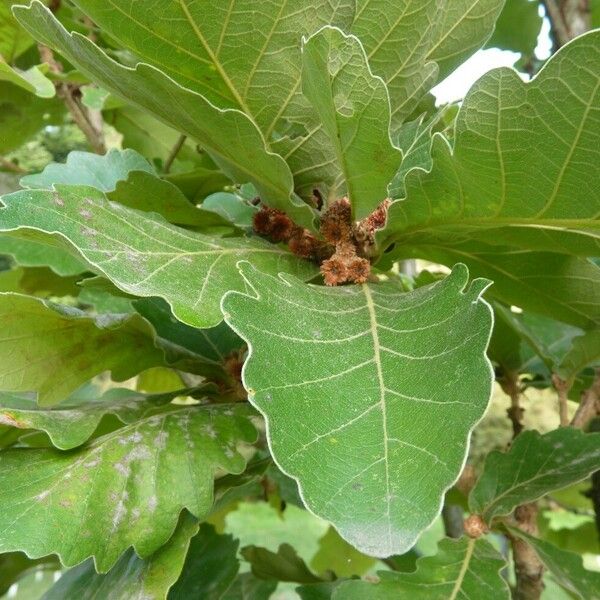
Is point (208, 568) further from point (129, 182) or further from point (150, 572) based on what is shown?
point (129, 182)

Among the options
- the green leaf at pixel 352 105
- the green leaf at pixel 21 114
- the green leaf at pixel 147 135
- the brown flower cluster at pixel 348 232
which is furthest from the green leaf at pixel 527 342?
the green leaf at pixel 21 114

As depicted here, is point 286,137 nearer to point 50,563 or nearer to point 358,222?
point 358,222

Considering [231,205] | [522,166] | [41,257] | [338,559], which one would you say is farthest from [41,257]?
[338,559]

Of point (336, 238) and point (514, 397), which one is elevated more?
point (336, 238)

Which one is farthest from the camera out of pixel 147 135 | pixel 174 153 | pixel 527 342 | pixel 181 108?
pixel 147 135

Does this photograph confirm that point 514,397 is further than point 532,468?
Yes


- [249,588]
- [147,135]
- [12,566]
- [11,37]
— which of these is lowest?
[12,566]

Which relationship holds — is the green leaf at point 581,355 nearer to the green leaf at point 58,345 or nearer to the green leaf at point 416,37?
the green leaf at point 416,37
